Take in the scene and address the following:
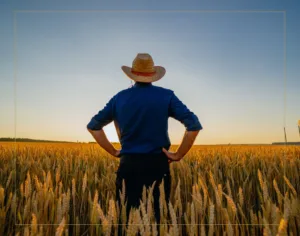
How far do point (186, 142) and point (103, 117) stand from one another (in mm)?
634

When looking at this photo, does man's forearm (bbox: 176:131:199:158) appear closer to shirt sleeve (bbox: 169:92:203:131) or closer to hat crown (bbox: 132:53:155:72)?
shirt sleeve (bbox: 169:92:203:131)

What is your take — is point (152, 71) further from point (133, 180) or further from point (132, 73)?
point (133, 180)

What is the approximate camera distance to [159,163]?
2.59m

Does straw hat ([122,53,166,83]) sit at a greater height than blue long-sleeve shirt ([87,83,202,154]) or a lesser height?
greater

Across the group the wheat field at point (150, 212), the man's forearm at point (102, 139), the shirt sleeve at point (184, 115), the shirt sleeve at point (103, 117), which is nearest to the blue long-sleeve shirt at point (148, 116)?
the shirt sleeve at point (184, 115)

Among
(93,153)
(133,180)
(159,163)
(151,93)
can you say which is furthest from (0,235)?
(93,153)

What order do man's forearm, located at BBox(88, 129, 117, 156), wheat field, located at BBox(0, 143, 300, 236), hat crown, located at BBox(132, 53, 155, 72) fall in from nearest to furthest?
wheat field, located at BBox(0, 143, 300, 236) < hat crown, located at BBox(132, 53, 155, 72) < man's forearm, located at BBox(88, 129, 117, 156)

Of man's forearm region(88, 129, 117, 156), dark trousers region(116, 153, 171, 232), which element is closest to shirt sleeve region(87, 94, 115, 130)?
man's forearm region(88, 129, 117, 156)

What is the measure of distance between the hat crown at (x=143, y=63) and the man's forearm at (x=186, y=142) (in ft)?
1.76

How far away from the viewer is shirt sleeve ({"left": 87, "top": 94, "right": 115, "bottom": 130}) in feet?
9.00

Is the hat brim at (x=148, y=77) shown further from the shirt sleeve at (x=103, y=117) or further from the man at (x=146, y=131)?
the shirt sleeve at (x=103, y=117)

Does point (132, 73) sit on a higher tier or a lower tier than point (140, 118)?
higher

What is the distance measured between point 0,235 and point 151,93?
1.28 meters

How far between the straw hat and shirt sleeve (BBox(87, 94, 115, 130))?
0.79 feet
